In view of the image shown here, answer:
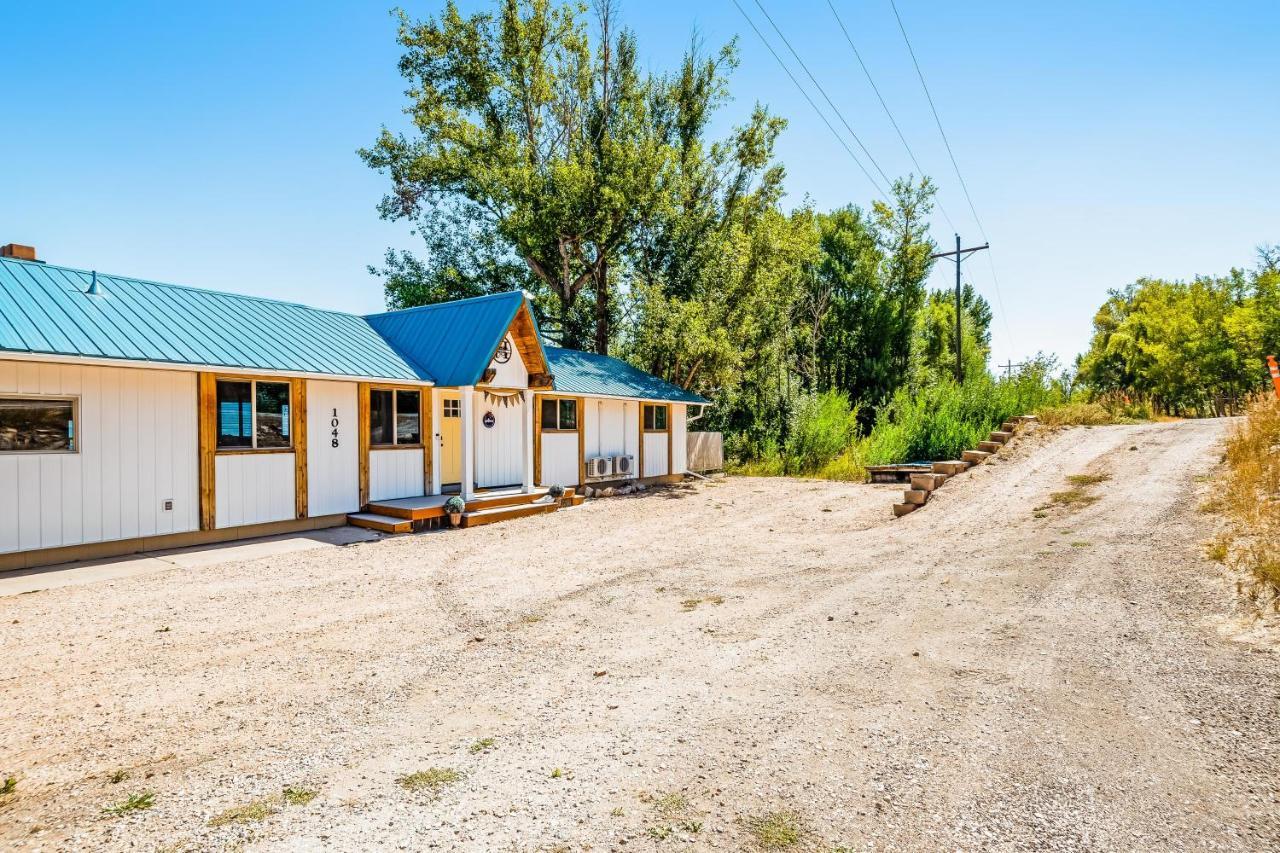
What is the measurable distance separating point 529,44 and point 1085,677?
23.1 m

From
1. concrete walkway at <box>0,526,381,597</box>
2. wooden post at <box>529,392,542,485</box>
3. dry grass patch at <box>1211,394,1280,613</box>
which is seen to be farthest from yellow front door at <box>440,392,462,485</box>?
dry grass patch at <box>1211,394,1280,613</box>

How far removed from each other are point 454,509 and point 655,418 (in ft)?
27.0

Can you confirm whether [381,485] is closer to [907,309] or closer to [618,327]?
[618,327]

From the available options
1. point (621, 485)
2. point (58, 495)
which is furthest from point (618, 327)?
point (58, 495)

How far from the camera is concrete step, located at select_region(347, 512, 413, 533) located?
1113cm

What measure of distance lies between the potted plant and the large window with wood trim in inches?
297

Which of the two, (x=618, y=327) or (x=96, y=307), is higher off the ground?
(x=618, y=327)

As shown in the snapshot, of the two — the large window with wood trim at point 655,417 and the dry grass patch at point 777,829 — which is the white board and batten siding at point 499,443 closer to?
the large window with wood trim at point 655,417

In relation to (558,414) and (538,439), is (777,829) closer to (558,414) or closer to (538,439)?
(538,439)

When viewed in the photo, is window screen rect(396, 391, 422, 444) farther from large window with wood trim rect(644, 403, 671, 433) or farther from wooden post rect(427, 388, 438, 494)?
large window with wood trim rect(644, 403, 671, 433)

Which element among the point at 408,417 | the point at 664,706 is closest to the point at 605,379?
the point at 408,417

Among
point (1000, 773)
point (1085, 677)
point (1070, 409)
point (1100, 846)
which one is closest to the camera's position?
point (1100, 846)

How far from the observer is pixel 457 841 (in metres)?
2.73

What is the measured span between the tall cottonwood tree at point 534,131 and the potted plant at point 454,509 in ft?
32.7
